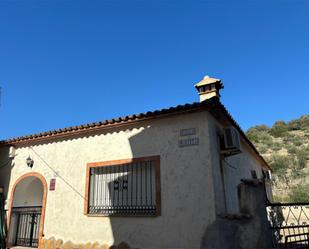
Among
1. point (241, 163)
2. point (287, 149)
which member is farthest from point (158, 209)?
point (287, 149)

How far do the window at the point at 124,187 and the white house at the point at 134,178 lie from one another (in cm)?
3

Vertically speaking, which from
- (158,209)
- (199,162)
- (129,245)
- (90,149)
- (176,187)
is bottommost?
(129,245)

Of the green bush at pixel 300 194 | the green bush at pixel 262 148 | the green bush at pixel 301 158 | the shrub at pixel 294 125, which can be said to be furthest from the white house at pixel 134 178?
the shrub at pixel 294 125

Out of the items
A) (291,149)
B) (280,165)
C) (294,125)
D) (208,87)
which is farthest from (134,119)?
(294,125)

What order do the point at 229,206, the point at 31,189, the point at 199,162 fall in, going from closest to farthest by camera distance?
the point at 199,162 < the point at 229,206 < the point at 31,189

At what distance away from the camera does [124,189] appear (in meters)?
8.38

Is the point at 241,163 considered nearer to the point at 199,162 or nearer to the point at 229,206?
the point at 229,206

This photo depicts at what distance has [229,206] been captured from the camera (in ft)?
26.0

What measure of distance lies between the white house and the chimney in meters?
0.04

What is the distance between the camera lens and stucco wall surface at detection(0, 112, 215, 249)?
6.86 meters

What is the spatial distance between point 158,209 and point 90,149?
320cm

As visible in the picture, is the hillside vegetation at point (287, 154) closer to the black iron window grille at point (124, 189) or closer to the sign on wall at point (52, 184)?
the black iron window grille at point (124, 189)

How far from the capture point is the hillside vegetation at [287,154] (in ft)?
77.5

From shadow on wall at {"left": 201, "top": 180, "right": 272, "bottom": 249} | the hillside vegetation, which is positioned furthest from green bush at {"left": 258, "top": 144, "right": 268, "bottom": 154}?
shadow on wall at {"left": 201, "top": 180, "right": 272, "bottom": 249}
